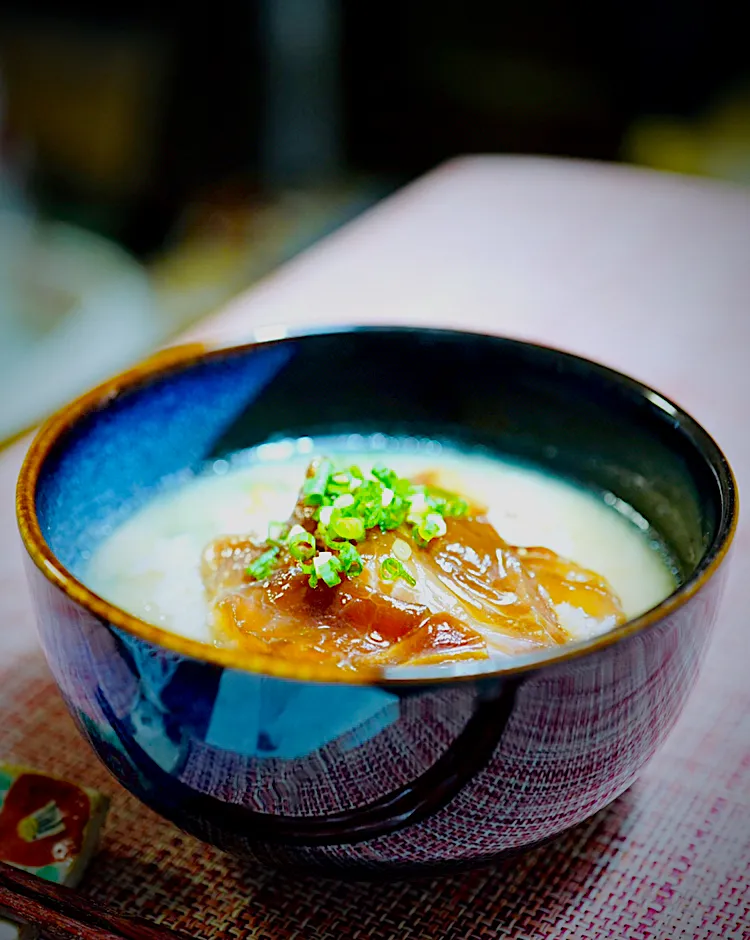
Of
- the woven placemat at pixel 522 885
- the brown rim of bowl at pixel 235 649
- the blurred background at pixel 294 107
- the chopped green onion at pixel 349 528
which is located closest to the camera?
the brown rim of bowl at pixel 235 649

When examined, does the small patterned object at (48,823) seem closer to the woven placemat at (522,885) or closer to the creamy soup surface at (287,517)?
the woven placemat at (522,885)

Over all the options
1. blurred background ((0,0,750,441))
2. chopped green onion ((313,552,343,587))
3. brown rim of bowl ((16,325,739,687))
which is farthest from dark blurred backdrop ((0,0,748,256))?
chopped green onion ((313,552,343,587))

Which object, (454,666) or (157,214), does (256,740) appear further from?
(157,214)

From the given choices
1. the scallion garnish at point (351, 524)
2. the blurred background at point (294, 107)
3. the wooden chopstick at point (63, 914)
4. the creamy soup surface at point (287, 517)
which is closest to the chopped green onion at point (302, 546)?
the scallion garnish at point (351, 524)

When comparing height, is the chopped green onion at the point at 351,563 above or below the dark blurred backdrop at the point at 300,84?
above

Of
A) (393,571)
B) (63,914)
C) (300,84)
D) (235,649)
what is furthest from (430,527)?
(300,84)

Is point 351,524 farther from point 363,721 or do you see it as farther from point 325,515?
point 363,721

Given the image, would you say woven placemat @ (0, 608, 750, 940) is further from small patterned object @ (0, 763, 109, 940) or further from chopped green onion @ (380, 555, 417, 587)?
chopped green onion @ (380, 555, 417, 587)
